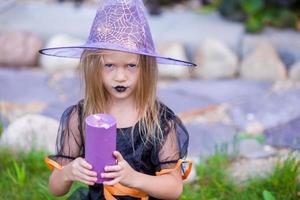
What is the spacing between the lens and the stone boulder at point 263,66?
4738mm

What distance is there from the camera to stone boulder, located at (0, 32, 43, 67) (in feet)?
16.5

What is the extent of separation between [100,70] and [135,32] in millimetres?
192

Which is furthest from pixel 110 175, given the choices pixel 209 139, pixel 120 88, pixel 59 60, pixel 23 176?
pixel 59 60

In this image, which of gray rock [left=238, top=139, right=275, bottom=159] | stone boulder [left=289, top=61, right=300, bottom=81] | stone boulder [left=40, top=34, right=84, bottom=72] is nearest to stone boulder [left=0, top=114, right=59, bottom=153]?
gray rock [left=238, top=139, right=275, bottom=159]

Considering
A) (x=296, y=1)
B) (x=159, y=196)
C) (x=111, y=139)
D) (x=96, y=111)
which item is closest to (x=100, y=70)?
(x=96, y=111)

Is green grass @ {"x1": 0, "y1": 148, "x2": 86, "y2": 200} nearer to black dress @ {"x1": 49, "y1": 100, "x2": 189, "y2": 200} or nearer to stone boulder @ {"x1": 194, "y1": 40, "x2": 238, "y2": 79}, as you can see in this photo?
black dress @ {"x1": 49, "y1": 100, "x2": 189, "y2": 200}

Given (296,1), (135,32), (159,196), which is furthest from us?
(296,1)

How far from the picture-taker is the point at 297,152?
3.20 metres

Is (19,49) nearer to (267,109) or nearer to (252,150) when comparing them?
(267,109)

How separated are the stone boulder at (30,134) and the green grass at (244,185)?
0.83 m

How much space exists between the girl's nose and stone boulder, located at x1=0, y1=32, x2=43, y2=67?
306 cm

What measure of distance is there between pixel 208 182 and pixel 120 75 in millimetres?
1285

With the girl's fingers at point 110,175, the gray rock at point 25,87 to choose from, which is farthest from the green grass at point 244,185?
the gray rock at point 25,87

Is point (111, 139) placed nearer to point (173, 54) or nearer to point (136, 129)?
point (136, 129)
